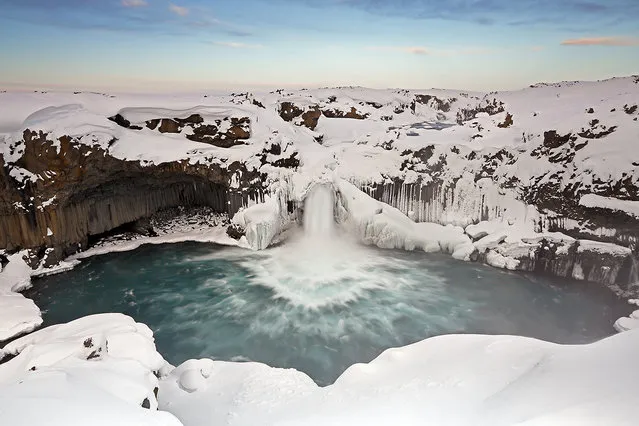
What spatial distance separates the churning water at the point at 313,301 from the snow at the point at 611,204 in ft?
8.91

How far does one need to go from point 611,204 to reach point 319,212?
34.4 ft

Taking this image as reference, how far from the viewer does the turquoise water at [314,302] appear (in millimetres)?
10328

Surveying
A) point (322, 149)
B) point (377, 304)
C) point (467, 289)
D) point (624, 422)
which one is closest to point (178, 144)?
point (322, 149)

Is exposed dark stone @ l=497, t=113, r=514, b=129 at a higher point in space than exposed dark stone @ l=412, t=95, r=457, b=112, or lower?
lower

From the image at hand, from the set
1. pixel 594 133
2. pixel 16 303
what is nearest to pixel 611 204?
pixel 594 133

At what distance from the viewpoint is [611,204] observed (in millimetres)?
12062

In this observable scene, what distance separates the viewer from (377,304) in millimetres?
12117

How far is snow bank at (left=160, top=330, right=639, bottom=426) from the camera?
4.14m

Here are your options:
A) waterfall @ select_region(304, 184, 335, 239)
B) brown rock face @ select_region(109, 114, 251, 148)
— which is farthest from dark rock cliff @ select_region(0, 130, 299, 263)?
waterfall @ select_region(304, 184, 335, 239)

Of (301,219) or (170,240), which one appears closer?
(301,219)

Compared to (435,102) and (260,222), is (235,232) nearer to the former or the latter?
(260,222)

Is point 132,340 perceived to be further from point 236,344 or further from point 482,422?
point 482,422

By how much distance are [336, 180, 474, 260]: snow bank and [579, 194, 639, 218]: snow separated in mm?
4210

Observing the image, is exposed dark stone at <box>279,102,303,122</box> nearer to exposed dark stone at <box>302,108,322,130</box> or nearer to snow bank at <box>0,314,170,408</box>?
exposed dark stone at <box>302,108,322,130</box>
